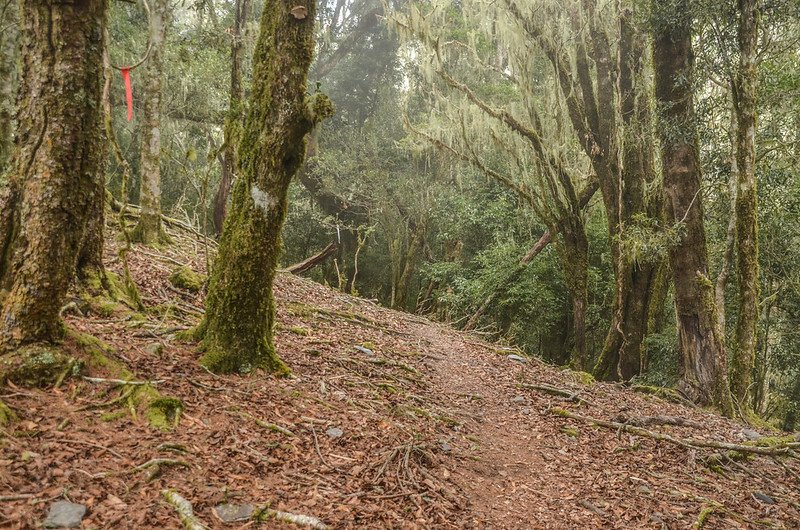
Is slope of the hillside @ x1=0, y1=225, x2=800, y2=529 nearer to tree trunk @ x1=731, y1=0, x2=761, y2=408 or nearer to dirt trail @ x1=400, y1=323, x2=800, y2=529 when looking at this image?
dirt trail @ x1=400, y1=323, x2=800, y2=529

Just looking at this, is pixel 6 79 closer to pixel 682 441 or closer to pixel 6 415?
pixel 6 415

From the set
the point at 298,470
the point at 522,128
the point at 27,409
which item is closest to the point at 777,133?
the point at 522,128

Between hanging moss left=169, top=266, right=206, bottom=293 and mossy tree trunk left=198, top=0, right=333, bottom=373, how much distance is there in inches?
96.2

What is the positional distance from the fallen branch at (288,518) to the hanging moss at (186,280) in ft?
15.0

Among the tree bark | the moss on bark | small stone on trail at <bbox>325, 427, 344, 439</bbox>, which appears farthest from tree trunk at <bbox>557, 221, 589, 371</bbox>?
the moss on bark

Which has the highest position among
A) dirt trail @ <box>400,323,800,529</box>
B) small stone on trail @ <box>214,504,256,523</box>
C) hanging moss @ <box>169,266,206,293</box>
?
hanging moss @ <box>169,266,206,293</box>

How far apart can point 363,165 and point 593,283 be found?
9.15 metres

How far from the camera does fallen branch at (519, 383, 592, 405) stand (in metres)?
7.11

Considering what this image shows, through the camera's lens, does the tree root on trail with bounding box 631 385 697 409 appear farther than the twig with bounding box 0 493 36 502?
Yes

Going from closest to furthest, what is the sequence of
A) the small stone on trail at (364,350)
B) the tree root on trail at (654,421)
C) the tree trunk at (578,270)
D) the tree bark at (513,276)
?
the tree root on trail at (654,421) → the small stone on trail at (364,350) → the tree trunk at (578,270) → the tree bark at (513,276)

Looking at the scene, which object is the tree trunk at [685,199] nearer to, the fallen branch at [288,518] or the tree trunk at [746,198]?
the tree trunk at [746,198]

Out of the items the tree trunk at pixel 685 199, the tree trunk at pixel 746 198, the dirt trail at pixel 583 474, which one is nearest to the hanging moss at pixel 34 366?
the dirt trail at pixel 583 474

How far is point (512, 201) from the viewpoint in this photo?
17078 mm

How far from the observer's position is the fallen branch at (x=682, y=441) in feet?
17.2
